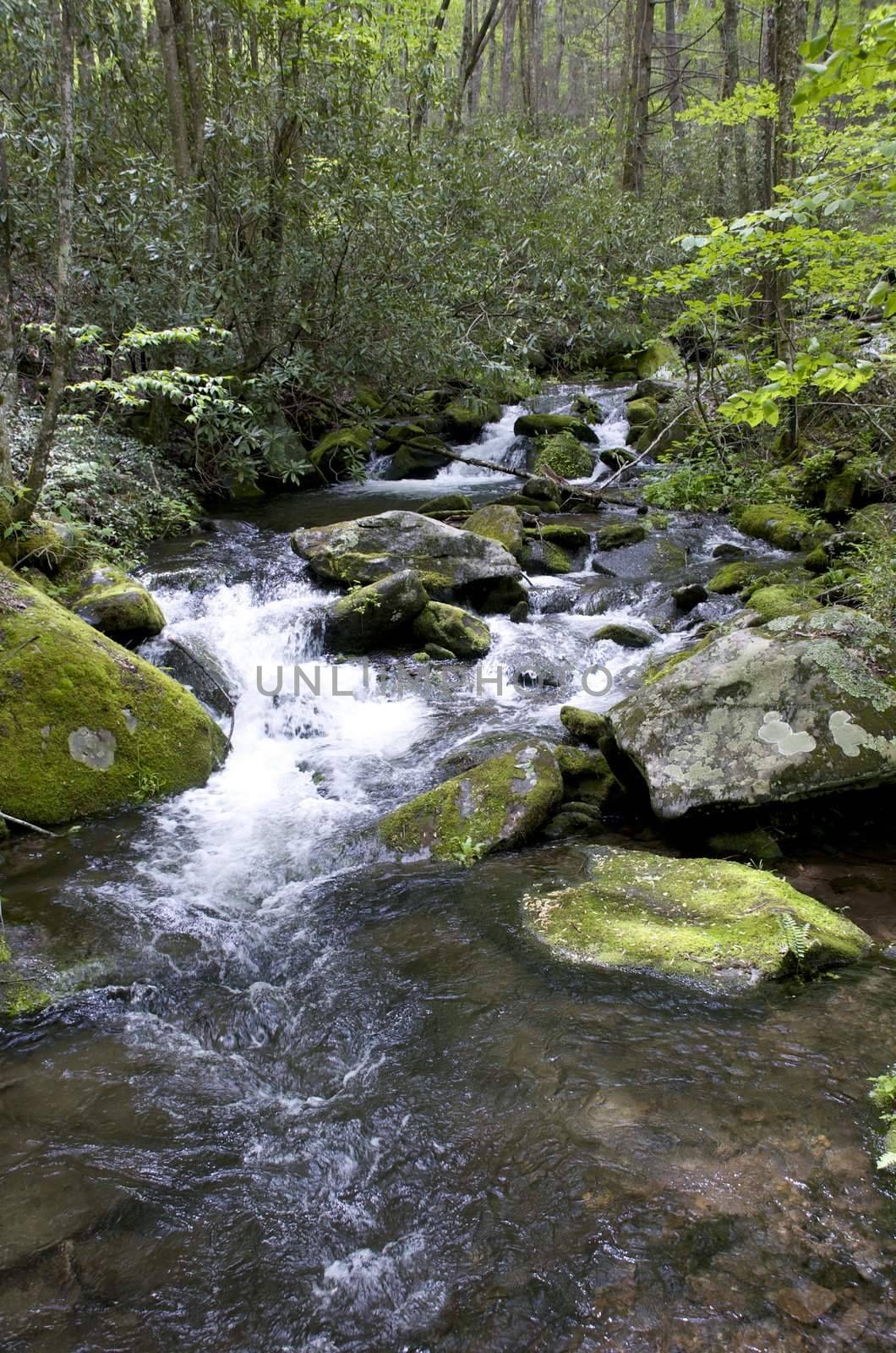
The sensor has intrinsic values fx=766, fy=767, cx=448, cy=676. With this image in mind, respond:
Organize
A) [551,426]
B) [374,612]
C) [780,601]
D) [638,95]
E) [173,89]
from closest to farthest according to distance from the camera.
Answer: [780,601] → [374,612] → [173,89] → [551,426] → [638,95]

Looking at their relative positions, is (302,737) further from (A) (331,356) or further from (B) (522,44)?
(B) (522,44)

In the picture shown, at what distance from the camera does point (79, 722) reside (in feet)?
18.8

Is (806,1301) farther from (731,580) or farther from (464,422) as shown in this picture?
(464,422)

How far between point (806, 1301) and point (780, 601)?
6.44 metres

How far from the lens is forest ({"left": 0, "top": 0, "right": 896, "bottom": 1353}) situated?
255 centimetres

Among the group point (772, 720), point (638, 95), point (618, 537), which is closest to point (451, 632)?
point (618, 537)

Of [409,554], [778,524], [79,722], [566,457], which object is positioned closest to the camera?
[79,722]

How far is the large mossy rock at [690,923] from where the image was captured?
12.1 feet

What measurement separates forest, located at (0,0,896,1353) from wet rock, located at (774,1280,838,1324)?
0.02 meters

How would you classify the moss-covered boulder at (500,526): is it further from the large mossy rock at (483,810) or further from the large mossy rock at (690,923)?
the large mossy rock at (690,923)

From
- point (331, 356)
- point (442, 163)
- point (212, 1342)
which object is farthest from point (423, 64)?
point (212, 1342)

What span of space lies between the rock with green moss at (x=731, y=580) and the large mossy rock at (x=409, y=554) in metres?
2.50

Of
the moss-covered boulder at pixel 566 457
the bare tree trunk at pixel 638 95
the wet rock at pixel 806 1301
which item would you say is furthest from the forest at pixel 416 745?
the bare tree trunk at pixel 638 95

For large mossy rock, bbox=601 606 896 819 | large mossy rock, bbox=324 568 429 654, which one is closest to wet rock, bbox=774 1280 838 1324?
large mossy rock, bbox=601 606 896 819
